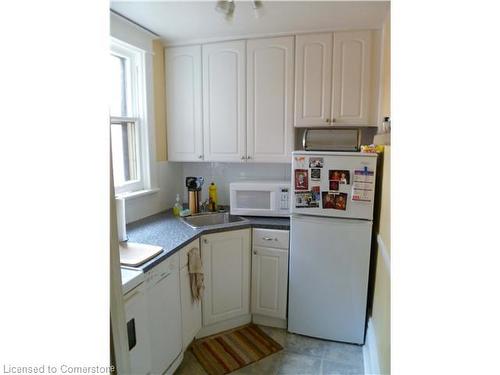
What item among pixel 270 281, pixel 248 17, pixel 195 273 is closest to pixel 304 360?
pixel 270 281

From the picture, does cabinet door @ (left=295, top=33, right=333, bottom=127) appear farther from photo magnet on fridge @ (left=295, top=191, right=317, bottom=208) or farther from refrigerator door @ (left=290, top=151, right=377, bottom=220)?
photo magnet on fridge @ (left=295, top=191, right=317, bottom=208)

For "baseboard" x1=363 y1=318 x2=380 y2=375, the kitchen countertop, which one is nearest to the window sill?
the kitchen countertop

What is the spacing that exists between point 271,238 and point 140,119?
56.6 inches

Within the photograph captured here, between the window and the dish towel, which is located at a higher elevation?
the window

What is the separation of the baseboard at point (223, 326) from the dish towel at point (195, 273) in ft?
1.31

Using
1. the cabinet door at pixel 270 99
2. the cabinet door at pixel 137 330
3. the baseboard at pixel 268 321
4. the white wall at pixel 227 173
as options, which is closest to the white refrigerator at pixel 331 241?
the baseboard at pixel 268 321

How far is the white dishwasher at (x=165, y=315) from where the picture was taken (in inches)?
62.0

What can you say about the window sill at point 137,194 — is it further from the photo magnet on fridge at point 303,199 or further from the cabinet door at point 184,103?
the photo magnet on fridge at point 303,199

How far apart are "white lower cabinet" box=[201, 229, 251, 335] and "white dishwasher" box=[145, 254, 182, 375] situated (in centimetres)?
36

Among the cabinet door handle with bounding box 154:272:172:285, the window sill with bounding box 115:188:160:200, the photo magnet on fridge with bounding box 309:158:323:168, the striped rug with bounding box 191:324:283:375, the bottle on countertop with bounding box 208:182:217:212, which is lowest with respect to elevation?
the striped rug with bounding box 191:324:283:375

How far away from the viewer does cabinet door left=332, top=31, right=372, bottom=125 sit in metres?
2.25

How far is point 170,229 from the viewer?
2146 mm
